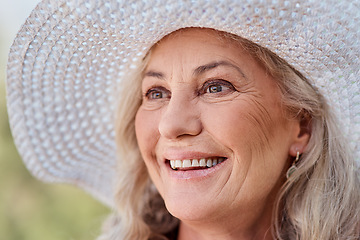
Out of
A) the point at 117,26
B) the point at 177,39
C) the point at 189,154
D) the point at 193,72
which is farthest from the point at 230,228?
the point at 117,26

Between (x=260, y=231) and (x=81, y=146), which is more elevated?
(x=81, y=146)

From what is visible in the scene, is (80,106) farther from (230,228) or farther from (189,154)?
(230,228)

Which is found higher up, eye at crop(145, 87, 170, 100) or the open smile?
eye at crop(145, 87, 170, 100)

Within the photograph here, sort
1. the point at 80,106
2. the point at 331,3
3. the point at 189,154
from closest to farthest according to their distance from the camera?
the point at 331,3 → the point at 189,154 → the point at 80,106

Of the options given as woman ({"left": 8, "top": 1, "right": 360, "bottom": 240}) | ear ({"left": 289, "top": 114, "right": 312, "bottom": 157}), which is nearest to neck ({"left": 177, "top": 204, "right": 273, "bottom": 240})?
woman ({"left": 8, "top": 1, "right": 360, "bottom": 240})

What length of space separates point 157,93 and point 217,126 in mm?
361

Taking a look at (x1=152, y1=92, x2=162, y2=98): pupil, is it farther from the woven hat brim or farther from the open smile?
the open smile

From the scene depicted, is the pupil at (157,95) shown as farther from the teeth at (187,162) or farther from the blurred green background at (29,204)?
the blurred green background at (29,204)

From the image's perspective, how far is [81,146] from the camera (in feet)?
7.95

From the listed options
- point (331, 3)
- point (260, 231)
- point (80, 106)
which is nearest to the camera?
point (331, 3)

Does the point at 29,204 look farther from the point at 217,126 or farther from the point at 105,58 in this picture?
the point at 217,126

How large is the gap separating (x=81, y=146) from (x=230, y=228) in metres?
0.84

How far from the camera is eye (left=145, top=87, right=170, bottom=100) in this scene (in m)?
2.03

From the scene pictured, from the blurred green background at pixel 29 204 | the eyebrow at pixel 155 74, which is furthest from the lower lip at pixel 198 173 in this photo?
the blurred green background at pixel 29 204
